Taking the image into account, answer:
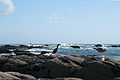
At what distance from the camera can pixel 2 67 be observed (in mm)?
12703

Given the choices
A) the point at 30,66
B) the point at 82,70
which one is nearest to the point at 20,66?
the point at 30,66

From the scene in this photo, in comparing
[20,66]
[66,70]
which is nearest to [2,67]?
[20,66]

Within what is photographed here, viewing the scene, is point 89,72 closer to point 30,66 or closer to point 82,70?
point 82,70

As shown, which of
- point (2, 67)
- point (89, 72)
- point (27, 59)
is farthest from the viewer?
point (27, 59)

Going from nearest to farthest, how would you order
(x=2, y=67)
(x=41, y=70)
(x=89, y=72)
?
(x=89, y=72)
(x=41, y=70)
(x=2, y=67)

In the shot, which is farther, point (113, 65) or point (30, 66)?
point (30, 66)

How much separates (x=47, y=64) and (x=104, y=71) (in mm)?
2474

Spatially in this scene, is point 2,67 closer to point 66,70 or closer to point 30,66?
point 30,66

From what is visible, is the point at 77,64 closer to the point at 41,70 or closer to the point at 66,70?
the point at 66,70

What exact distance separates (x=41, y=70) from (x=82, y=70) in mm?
1854

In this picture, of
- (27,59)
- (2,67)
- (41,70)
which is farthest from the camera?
(27,59)

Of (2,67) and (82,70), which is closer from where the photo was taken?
(82,70)

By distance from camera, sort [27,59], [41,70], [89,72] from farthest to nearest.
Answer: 1. [27,59]
2. [41,70]
3. [89,72]

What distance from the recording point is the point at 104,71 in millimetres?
10680
